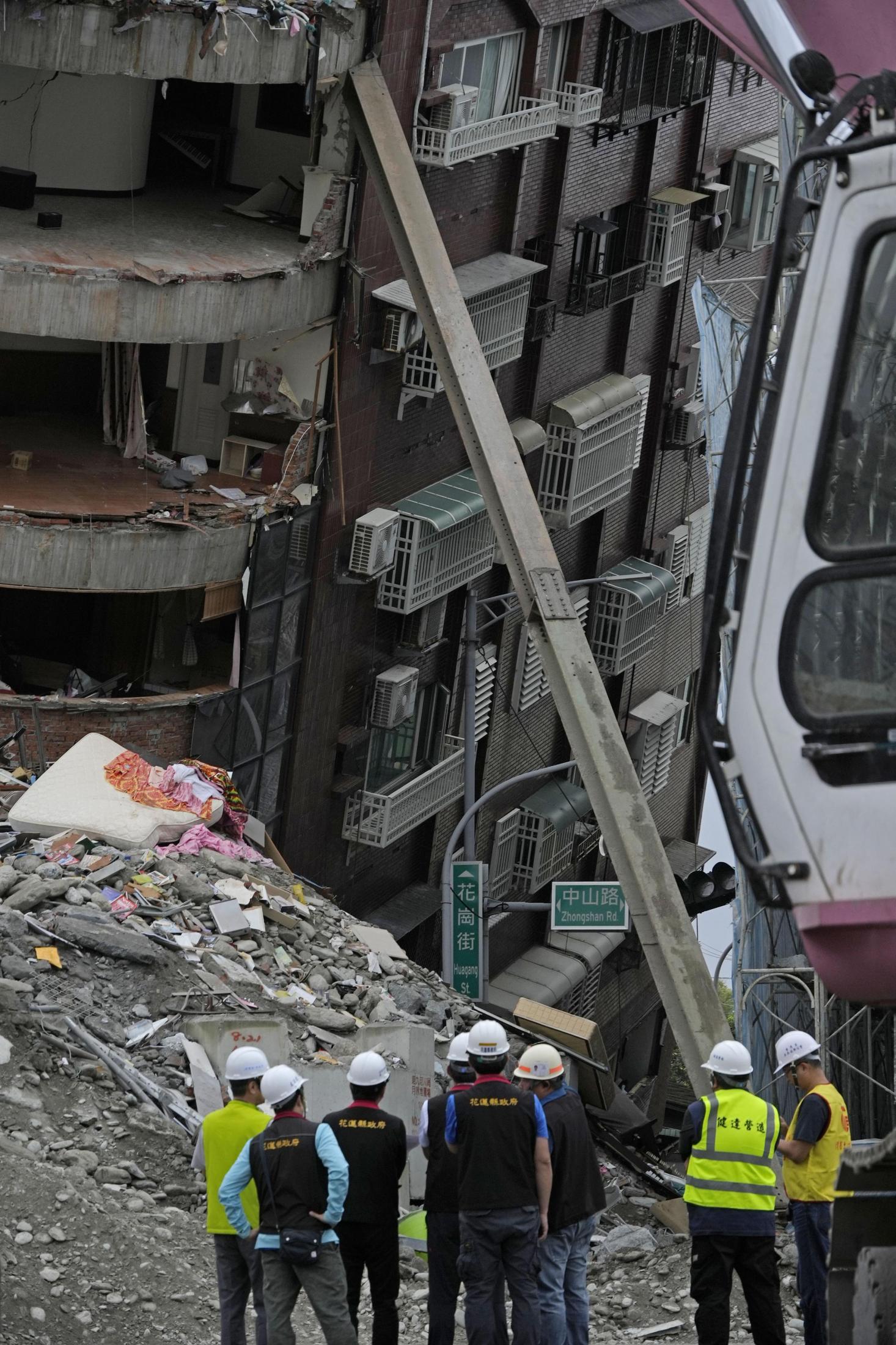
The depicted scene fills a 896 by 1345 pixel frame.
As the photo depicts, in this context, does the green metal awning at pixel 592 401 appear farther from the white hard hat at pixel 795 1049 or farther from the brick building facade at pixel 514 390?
the white hard hat at pixel 795 1049

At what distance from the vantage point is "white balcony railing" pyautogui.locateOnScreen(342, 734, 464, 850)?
31.6 m

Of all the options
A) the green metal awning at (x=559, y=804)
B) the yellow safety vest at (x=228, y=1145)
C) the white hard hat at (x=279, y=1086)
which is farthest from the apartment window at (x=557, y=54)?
the white hard hat at (x=279, y=1086)

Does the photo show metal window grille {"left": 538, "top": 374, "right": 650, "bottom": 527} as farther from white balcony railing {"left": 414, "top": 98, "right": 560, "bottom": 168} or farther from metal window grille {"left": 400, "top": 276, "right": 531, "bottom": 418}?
white balcony railing {"left": 414, "top": 98, "right": 560, "bottom": 168}

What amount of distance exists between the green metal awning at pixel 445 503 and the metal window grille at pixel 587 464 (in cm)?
362

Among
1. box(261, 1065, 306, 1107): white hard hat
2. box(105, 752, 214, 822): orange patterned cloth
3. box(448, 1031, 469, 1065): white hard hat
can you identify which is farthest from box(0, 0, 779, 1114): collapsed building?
box(261, 1065, 306, 1107): white hard hat

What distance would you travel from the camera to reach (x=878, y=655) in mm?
7508

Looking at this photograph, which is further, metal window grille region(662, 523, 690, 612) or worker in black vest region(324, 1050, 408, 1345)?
metal window grille region(662, 523, 690, 612)

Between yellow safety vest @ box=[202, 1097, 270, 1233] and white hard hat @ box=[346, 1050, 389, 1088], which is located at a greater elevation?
white hard hat @ box=[346, 1050, 389, 1088]

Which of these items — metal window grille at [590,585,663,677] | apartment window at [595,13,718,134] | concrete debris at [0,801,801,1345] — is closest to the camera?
concrete debris at [0,801,801,1345]

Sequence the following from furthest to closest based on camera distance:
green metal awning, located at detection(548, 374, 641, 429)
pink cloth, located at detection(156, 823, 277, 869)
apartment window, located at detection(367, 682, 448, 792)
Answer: green metal awning, located at detection(548, 374, 641, 429) → apartment window, located at detection(367, 682, 448, 792) → pink cloth, located at detection(156, 823, 277, 869)

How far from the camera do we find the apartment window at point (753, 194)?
136 ft

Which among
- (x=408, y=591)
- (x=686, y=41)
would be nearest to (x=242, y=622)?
(x=408, y=591)

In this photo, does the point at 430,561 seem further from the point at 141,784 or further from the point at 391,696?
the point at 141,784

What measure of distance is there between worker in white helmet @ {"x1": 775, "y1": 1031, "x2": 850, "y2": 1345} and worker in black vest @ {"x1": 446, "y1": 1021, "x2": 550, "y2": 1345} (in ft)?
4.90
